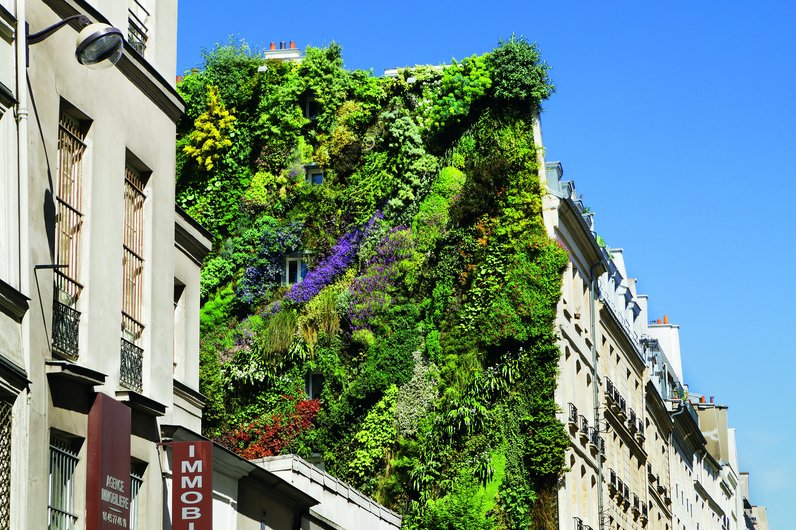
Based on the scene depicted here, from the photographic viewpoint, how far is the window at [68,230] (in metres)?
18.4

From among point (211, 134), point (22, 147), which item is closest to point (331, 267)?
point (211, 134)

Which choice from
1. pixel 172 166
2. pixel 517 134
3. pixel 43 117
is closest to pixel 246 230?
pixel 517 134

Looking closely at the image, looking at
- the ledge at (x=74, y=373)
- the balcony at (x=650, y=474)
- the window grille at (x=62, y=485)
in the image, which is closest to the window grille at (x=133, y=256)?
the ledge at (x=74, y=373)

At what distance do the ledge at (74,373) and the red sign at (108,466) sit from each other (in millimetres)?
301

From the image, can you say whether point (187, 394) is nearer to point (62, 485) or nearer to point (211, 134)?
point (62, 485)

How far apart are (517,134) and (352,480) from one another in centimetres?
1314

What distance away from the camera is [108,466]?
18547mm

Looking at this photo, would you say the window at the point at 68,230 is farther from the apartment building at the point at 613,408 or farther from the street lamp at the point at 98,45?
the apartment building at the point at 613,408

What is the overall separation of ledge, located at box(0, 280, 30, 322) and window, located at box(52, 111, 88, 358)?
1.13 metres

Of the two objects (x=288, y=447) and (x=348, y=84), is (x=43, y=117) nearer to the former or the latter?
(x=288, y=447)

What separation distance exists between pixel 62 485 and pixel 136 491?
2.58 meters

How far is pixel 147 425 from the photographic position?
20688 mm

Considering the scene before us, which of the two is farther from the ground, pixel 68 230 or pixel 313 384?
pixel 313 384

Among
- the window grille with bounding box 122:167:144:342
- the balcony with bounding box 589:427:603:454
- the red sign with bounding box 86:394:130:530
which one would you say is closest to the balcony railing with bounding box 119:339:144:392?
the window grille with bounding box 122:167:144:342
